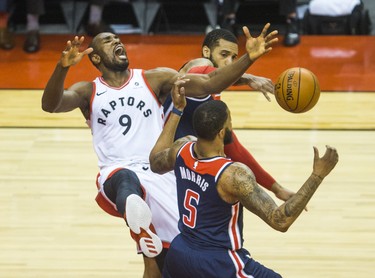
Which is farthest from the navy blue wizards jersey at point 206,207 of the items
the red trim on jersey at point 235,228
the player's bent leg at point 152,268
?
the player's bent leg at point 152,268

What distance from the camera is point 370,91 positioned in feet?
35.2

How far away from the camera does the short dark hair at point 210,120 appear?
4.97 m

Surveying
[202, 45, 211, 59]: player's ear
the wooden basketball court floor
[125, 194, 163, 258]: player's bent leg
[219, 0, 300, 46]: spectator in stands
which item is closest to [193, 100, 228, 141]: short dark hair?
[125, 194, 163, 258]: player's bent leg

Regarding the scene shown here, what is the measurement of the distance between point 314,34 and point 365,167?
13.8 ft

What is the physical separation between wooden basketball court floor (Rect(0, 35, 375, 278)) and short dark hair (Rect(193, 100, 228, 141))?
2141mm

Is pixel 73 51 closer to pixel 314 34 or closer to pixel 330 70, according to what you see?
pixel 330 70

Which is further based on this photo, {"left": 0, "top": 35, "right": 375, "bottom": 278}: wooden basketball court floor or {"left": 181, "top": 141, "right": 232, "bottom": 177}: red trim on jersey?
{"left": 0, "top": 35, "right": 375, "bottom": 278}: wooden basketball court floor

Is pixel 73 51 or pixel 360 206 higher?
pixel 73 51

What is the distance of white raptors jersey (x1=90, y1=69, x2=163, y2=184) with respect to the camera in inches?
244

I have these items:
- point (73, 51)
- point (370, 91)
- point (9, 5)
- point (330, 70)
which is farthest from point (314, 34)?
point (73, 51)

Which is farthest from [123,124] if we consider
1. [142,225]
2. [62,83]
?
[142,225]

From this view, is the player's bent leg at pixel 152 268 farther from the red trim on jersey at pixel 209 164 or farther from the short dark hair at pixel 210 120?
the short dark hair at pixel 210 120

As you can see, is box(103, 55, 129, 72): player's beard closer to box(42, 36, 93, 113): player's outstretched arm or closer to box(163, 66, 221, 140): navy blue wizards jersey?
box(42, 36, 93, 113): player's outstretched arm

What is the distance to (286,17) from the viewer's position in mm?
12234
